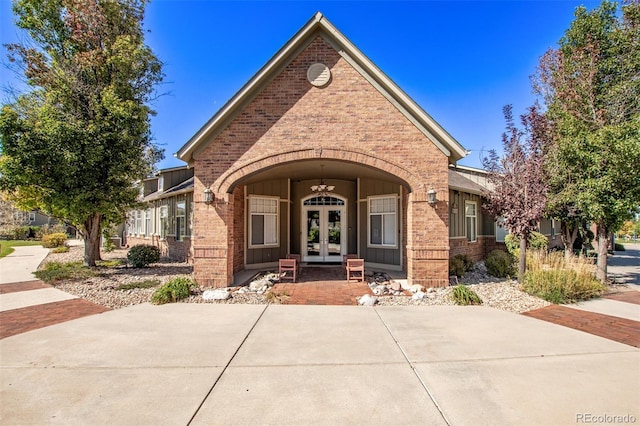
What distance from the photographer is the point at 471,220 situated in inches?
603

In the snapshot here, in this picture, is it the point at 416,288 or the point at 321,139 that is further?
the point at 321,139

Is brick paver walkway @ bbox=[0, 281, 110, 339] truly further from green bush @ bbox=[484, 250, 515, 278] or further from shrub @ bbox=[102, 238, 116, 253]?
green bush @ bbox=[484, 250, 515, 278]

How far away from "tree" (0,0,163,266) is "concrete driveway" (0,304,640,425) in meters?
6.71

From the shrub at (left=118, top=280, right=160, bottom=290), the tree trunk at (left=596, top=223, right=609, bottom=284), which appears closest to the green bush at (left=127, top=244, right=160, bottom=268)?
the shrub at (left=118, top=280, right=160, bottom=290)

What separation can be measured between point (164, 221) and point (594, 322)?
735 inches

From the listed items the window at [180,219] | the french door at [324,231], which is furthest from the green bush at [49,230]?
the french door at [324,231]

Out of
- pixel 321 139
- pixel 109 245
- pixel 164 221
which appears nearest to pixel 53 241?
pixel 109 245

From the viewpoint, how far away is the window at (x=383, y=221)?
12367 millimetres

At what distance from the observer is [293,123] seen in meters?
9.14

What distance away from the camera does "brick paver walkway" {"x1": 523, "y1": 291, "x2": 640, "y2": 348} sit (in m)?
5.54

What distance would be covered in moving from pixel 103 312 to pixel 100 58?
980cm

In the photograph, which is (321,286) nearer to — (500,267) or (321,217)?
(321,217)

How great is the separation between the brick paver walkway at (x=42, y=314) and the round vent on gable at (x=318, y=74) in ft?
26.9

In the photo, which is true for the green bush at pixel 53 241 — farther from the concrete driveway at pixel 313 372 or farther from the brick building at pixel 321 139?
the concrete driveway at pixel 313 372
